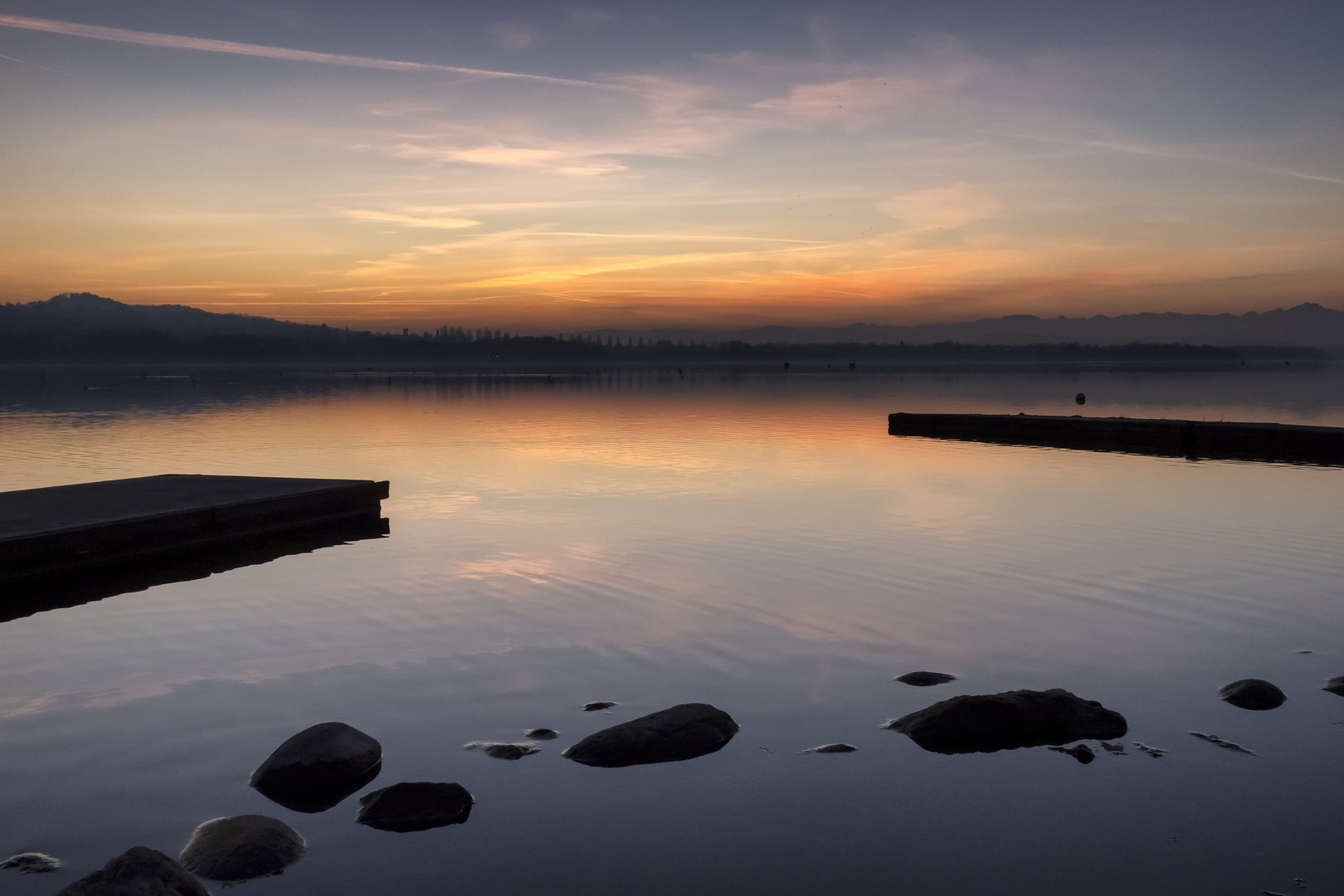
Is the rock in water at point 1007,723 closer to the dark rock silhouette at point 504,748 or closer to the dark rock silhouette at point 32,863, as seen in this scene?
the dark rock silhouette at point 504,748

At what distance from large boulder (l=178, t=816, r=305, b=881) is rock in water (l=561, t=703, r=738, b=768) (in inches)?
98.5

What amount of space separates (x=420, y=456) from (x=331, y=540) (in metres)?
16.0

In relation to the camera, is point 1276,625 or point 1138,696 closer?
point 1138,696

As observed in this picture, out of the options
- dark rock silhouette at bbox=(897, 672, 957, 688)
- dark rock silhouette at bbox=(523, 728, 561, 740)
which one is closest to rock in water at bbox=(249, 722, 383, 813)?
dark rock silhouette at bbox=(523, 728, 561, 740)

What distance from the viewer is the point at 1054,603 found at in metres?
14.5

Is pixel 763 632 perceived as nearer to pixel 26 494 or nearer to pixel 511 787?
pixel 511 787

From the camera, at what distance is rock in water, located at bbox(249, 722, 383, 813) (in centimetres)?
798

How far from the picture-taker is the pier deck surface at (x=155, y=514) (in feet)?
51.2

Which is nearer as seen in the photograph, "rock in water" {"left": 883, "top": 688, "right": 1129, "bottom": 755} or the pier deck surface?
"rock in water" {"left": 883, "top": 688, "right": 1129, "bottom": 755}

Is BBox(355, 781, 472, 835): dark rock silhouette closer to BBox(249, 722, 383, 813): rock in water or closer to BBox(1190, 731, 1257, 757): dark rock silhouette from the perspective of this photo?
BBox(249, 722, 383, 813): rock in water

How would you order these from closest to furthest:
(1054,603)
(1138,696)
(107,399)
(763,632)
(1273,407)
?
(1138,696) < (763,632) < (1054,603) < (1273,407) < (107,399)

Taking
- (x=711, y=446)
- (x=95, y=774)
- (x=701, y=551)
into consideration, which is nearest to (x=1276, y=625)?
(x=701, y=551)

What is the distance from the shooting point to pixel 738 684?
10.7 meters

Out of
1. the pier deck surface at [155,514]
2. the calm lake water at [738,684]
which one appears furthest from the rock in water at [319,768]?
the pier deck surface at [155,514]
